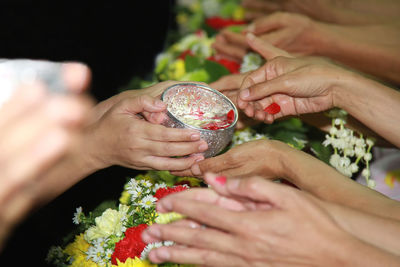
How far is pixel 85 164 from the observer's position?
1036mm

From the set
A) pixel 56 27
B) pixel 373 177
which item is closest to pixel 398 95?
pixel 373 177

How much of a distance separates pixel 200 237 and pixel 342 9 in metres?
1.86

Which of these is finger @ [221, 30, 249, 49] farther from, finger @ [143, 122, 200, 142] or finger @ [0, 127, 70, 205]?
finger @ [0, 127, 70, 205]

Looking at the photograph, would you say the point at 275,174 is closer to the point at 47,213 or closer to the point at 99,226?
the point at 99,226

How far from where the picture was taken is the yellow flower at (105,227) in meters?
0.94

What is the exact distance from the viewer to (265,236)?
695mm

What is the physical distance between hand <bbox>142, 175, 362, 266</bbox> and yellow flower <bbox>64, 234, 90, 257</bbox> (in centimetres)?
30

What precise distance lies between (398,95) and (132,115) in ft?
2.82

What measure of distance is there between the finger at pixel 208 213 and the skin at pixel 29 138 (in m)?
0.24

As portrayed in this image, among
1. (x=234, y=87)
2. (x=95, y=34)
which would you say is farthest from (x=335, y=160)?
(x=95, y=34)

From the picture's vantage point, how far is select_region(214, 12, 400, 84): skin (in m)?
1.79

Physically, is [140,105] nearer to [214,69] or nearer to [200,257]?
[200,257]

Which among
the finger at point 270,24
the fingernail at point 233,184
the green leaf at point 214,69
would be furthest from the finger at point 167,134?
the finger at point 270,24

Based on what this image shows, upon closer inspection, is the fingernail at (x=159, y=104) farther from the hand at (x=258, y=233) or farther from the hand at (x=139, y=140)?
the hand at (x=258, y=233)
